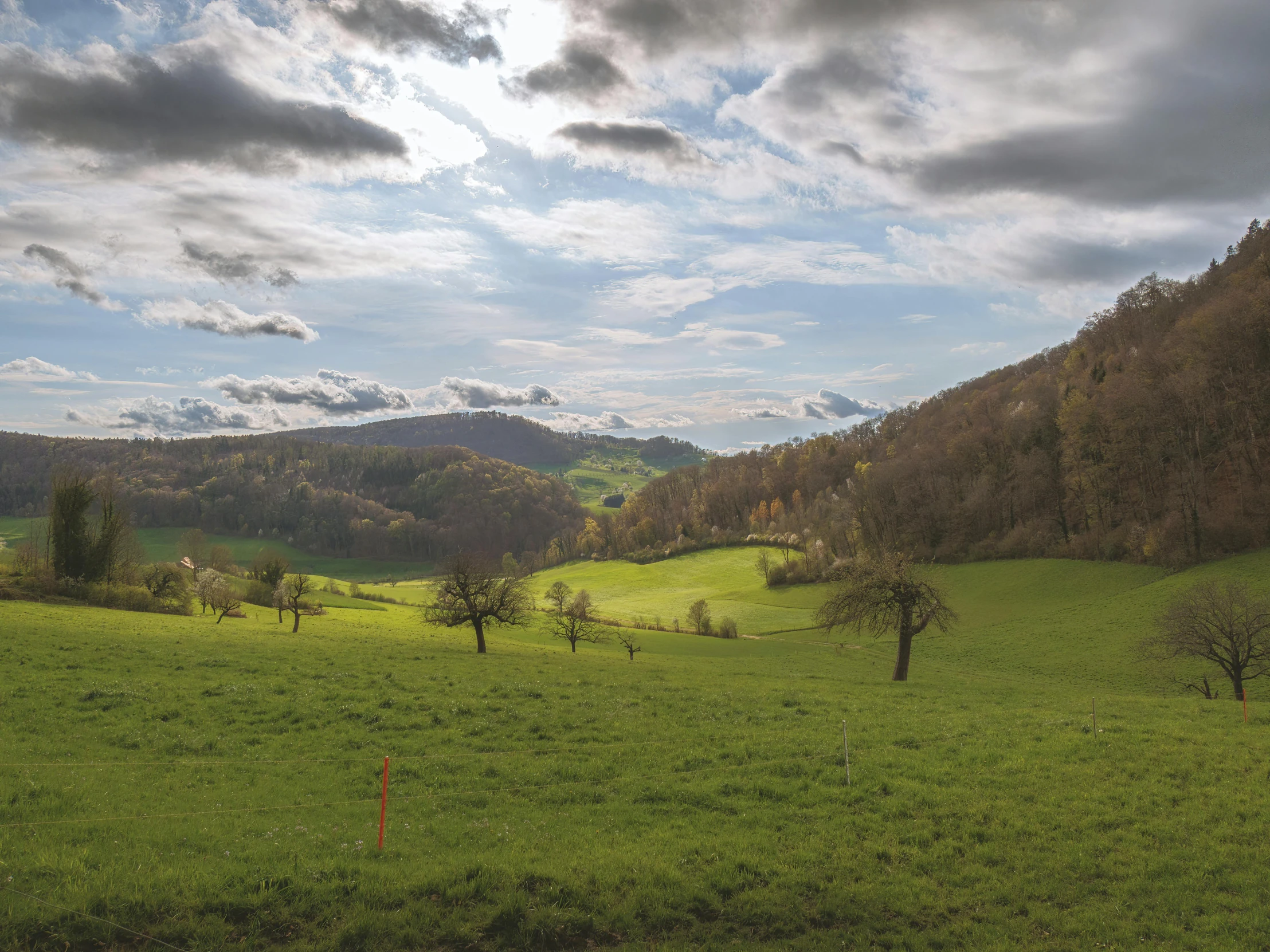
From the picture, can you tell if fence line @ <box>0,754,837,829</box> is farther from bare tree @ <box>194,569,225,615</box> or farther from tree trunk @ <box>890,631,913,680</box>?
bare tree @ <box>194,569,225,615</box>

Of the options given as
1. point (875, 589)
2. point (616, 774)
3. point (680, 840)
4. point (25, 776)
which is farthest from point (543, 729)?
point (875, 589)

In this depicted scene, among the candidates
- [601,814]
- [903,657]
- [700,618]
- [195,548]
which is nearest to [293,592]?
[700,618]

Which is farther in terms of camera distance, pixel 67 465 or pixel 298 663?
pixel 67 465

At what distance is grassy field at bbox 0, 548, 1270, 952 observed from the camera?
9039 millimetres

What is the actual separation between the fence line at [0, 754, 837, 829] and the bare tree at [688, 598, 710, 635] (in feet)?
204

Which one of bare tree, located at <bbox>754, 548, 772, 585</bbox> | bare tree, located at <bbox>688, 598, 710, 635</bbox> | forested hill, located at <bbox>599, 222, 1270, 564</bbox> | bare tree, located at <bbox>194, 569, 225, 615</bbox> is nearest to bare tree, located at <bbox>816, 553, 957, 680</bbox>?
bare tree, located at <bbox>688, 598, 710, 635</bbox>

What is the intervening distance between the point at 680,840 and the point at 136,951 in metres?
7.91

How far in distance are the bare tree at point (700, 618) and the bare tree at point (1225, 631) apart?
4620 centimetres

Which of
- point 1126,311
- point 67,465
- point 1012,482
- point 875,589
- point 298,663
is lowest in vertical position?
point 298,663

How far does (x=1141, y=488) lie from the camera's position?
74000mm

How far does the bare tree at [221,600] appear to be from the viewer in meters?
57.5

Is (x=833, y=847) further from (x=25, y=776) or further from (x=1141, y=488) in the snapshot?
(x=1141, y=488)

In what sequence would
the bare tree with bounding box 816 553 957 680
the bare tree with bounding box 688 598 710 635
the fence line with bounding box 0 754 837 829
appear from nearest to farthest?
the fence line with bounding box 0 754 837 829 < the bare tree with bounding box 816 553 957 680 < the bare tree with bounding box 688 598 710 635

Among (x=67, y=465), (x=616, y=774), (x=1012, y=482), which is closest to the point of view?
(x=616, y=774)
